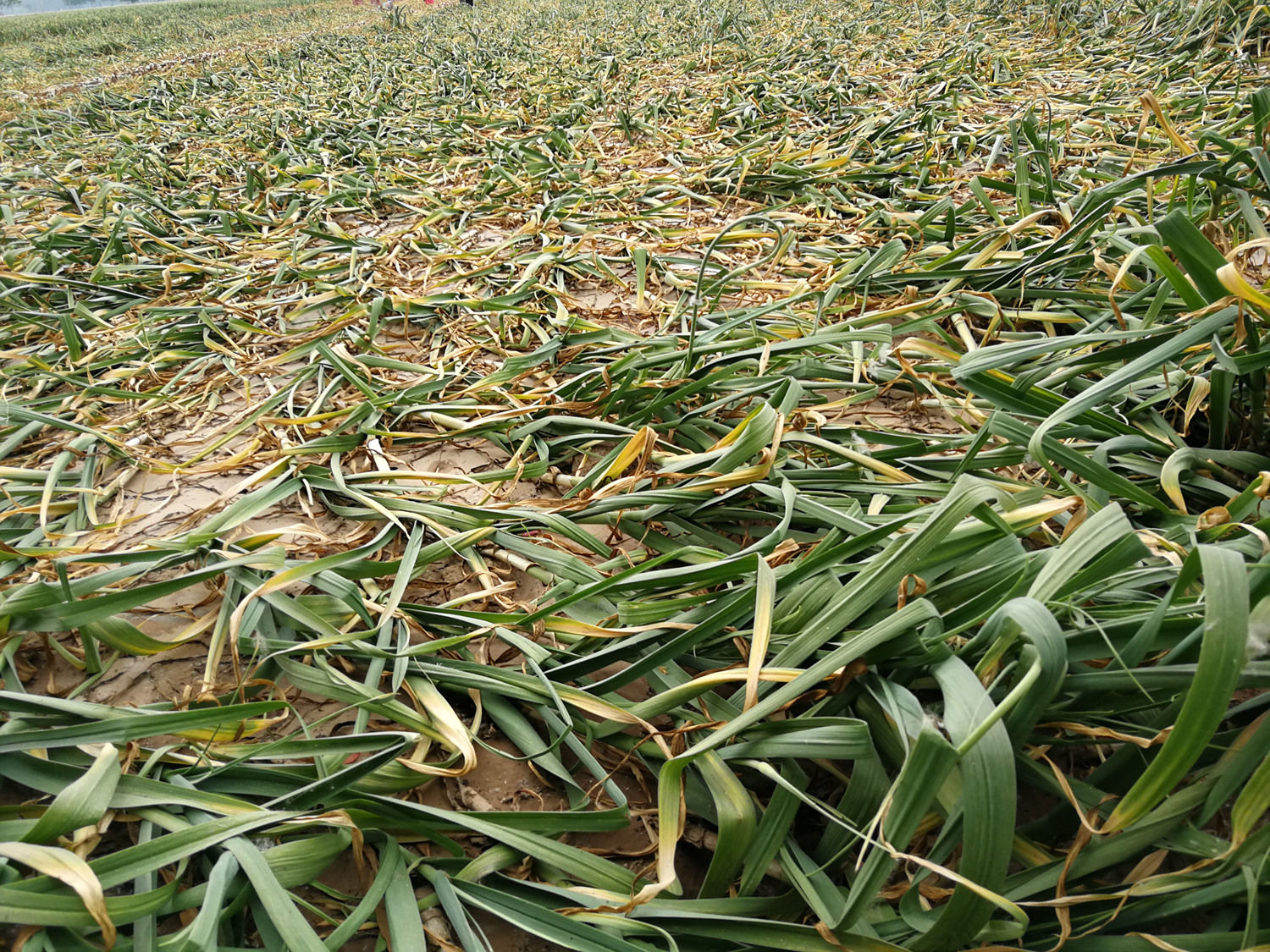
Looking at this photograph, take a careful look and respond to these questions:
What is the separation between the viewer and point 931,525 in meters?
0.63

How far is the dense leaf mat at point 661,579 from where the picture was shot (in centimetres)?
53

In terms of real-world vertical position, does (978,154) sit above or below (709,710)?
above

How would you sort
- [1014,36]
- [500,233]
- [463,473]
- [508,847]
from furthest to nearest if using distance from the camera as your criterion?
[1014,36] → [500,233] → [463,473] → [508,847]

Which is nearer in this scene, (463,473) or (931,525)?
(931,525)

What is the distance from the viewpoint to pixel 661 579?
30.4 inches

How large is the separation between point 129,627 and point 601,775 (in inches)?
22.0

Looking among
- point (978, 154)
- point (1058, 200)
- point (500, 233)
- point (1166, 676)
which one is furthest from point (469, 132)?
point (1166, 676)

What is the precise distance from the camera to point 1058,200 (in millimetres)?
1647

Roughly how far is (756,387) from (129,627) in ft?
2.88

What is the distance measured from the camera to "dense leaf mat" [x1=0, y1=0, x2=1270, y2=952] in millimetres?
525

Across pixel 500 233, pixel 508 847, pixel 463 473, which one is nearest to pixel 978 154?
pixel 500 233

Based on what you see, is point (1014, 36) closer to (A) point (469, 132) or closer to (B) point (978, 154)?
(B) point (978, 154)

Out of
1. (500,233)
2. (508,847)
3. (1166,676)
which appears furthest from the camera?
(500,233)

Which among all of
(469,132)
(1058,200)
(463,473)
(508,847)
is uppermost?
(469,132)
